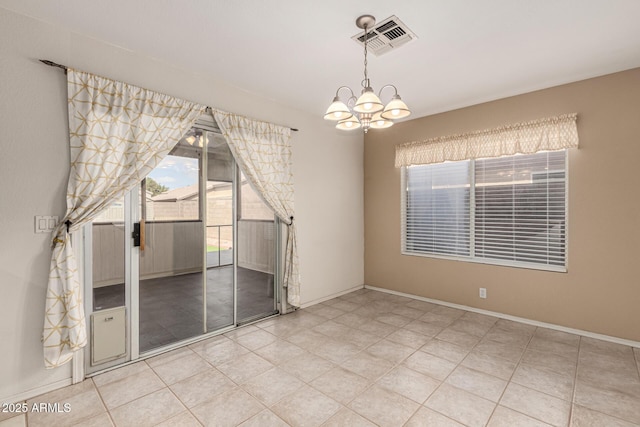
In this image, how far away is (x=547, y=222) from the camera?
3.49 meters

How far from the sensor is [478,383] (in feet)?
7.80

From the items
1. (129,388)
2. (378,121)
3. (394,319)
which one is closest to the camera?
(129,388)

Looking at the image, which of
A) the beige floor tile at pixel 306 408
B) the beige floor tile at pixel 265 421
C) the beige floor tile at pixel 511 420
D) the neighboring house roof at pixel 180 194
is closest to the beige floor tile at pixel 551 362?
the beige floor tile at pixel 511 420

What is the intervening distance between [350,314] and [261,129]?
2619 mm

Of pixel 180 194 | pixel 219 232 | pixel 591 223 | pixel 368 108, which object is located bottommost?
pixel 219 232

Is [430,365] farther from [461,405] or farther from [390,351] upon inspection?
[461,405]

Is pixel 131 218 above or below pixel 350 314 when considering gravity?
above

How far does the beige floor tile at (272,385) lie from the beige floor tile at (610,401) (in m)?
2.09

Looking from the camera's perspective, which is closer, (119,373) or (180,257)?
(119,373)

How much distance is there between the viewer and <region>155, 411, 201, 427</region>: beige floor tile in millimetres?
1917

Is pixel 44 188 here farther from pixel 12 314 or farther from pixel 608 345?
pixel 608 345

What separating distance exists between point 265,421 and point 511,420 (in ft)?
5.30

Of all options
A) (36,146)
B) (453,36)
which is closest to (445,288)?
(453,36)

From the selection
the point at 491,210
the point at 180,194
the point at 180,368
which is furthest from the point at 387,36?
the point at 180,368
